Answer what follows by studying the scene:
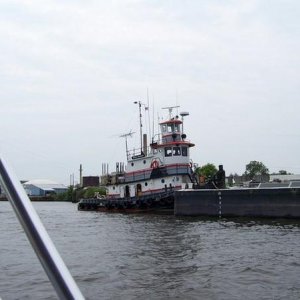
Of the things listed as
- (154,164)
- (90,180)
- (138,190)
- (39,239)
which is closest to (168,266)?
(39,239)

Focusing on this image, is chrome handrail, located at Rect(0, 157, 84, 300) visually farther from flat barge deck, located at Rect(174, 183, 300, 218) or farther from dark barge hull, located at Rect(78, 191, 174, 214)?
dark barge hull, located at Rect(78, 191, 174, 214)

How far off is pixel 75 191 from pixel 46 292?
Answer: 95.3 meters

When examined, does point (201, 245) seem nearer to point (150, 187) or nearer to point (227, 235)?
point (227, 235)

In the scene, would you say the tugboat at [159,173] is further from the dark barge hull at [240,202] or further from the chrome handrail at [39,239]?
the chrome handrail at [39,239]

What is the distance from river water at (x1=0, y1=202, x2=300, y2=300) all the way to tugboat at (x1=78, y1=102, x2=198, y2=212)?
15.1 meters

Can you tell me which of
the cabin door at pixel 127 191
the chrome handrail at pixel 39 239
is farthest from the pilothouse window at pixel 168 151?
the chrome handrail at pixel 39 239

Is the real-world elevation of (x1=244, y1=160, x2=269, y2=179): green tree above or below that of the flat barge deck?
above

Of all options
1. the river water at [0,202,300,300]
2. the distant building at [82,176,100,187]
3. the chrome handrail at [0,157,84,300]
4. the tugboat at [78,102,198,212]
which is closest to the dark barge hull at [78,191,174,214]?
the tugboat at [78,102,198,212]

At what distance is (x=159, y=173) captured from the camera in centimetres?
3588

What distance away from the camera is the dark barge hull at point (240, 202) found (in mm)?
25859

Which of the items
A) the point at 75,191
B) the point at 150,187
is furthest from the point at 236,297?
the point at 75,191

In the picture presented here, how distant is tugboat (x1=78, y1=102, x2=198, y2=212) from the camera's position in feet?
113

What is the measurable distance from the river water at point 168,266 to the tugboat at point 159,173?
49.5 feet

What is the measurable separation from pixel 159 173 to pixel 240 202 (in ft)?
30.1
